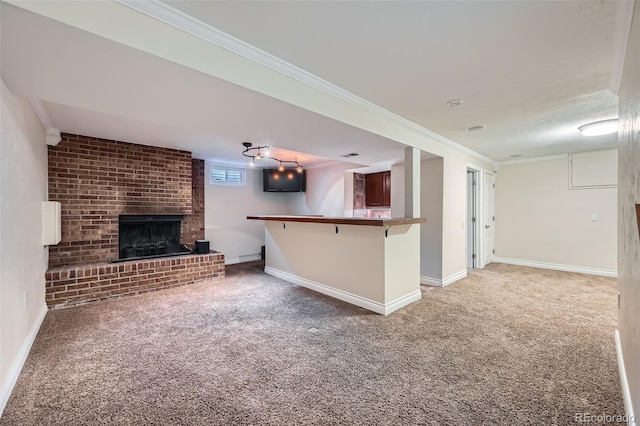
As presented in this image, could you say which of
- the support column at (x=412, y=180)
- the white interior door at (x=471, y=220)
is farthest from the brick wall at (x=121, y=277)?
the white interior door at (x=471, y=220)

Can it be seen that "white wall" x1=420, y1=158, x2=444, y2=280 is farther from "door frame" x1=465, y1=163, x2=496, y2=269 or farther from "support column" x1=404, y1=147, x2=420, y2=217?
"door frame" x1=465, y1=163, x2=496, y2=269

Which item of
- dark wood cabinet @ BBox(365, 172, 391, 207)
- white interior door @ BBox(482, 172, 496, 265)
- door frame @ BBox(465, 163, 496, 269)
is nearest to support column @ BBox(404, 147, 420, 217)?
door frame @ BBox(465, 163, 496, 269)

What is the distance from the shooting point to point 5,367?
1.75m

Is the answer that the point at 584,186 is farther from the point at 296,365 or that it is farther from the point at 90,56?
the point at 90,56

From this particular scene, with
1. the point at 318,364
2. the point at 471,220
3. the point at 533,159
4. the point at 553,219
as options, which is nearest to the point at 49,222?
the point at 318,364

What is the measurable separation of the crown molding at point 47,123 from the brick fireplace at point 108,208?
1.05 ft

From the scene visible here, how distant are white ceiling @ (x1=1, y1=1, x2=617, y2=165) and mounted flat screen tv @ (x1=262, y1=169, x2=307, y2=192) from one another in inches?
133

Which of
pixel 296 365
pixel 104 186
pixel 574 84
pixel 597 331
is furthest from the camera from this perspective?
pixel 104 186

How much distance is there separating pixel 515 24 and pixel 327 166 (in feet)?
16.3

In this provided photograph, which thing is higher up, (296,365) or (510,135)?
(510,135)

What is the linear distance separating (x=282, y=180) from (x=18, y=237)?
4770 millimetres

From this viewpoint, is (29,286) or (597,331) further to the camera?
(597,331)

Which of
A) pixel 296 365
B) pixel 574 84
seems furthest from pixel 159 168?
pixel 574 84

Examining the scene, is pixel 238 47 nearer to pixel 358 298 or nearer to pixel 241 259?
pixel 358 298
